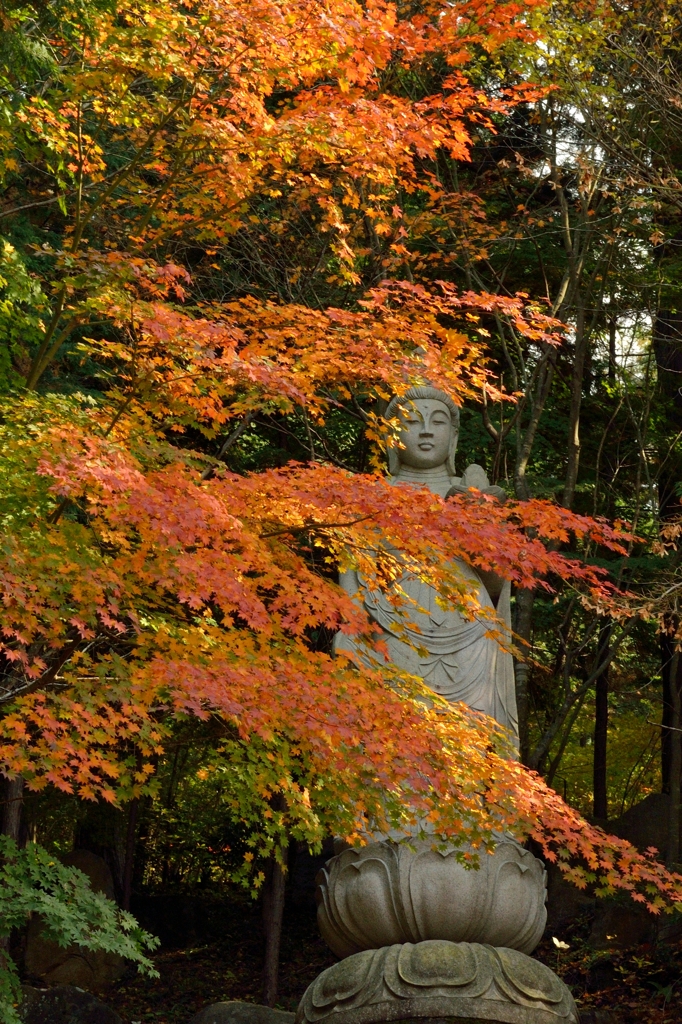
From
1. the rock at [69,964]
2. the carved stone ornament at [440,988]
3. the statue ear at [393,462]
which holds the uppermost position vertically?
the statue ear at [393,462]

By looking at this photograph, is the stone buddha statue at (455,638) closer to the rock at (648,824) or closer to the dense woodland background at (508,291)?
the dense woodland background at (508,291)

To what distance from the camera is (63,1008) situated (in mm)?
10469

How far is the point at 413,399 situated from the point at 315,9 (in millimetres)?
2915

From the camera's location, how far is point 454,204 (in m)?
12.2

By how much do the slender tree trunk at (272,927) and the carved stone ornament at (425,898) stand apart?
443cm

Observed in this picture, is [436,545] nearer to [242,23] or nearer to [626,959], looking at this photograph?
[242,23]

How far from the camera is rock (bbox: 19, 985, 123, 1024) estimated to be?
10336 millimetres

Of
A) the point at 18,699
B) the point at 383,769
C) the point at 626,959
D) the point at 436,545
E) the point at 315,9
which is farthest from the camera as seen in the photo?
the point at 626,959

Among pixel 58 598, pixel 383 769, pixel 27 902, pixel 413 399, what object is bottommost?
pixel 27 902

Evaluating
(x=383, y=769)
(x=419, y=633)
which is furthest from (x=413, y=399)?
(x=383, y=769)

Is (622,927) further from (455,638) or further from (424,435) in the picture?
(424,435)

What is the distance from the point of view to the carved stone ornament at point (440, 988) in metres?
6.58

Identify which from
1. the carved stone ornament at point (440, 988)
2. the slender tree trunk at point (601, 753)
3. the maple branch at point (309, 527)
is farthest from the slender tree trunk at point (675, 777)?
the maple branch at point (309, 527)

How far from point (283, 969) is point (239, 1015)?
3.78 metres
